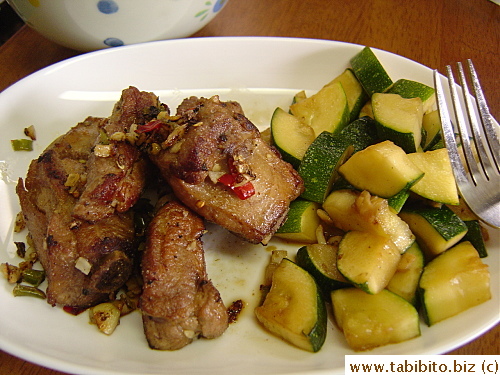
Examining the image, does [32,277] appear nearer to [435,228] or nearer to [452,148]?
[435,228]

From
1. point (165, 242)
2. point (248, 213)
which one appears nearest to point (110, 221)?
point (165, 242)

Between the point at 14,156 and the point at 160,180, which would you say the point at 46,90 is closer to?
the point at 14,156

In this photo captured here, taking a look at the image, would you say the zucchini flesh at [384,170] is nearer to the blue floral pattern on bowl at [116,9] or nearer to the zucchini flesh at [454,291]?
the zucchini flesh at [454,291]

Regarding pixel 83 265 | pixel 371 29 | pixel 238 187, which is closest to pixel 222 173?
pixel 238 187

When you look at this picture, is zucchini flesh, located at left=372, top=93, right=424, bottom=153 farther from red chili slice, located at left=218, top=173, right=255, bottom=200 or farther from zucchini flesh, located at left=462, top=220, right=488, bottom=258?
red chili slice, located at left=218, top=173, right=255, bottom=200

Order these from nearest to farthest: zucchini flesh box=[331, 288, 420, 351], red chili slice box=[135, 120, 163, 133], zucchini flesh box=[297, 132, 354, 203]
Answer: zucchini flesh box=[331, 288, 420, 351] < red chili slice box=[135, 120, 163, 133] < zucchini flesh box=[297, 132, 354, 203]

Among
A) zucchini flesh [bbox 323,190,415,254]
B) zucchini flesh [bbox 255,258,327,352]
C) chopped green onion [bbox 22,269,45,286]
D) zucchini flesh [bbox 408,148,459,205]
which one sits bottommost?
chopped green onion [bbox 22,269,45,286]

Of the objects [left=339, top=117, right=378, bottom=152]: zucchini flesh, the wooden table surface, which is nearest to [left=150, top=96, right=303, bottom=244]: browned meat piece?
[left=339, top=117, right=378, bottom=152]: zucchini flesh
